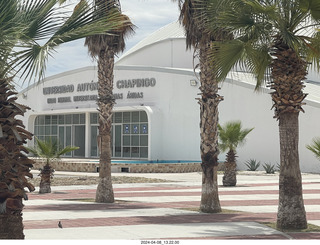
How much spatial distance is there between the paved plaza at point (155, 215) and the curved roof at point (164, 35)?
3282cm

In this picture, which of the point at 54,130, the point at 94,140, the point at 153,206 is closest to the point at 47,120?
the point at 54,130

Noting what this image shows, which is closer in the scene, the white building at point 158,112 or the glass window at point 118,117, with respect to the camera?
the white building at point 158,112

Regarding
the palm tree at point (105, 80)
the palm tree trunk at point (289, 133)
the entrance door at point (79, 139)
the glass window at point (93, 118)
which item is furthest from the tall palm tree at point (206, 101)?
the entrance door at point (79, 139)

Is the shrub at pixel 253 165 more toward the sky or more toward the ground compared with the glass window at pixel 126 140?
more toward the ground

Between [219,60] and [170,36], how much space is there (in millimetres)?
42592

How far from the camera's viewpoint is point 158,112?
40719 mm

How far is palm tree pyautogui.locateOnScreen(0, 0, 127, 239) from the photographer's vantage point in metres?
7.65

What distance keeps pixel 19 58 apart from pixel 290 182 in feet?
21.1

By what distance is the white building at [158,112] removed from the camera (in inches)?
1452

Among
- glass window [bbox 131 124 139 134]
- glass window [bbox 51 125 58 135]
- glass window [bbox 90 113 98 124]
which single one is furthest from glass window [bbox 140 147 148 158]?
glass window [bbox 51 125 58 135]

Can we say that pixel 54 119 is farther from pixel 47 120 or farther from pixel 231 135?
pixel 231 135

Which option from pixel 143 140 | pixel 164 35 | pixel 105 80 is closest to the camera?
pixel 105 80

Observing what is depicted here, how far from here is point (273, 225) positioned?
41.3ft

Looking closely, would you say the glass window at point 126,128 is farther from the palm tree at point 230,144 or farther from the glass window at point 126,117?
the palm tree at point 230,144
